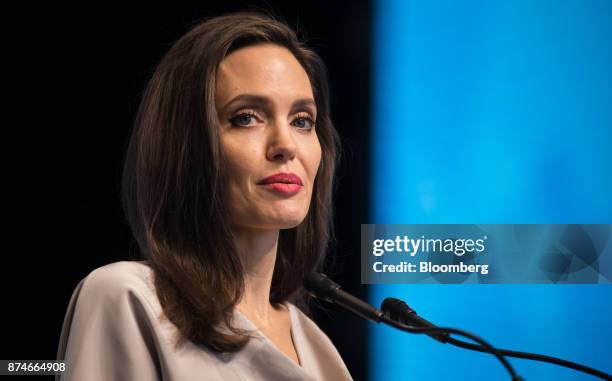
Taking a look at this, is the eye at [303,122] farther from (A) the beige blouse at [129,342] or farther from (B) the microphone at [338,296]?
(A) the beige blouse at [129,342]

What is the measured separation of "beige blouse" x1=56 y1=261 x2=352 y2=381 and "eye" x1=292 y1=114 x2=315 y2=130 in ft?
1.42

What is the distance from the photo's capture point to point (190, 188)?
4.88ft

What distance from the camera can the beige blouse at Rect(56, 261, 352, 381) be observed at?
1293mm

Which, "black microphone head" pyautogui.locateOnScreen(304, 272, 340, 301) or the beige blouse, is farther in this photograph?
"black microphone head" pyautogui.locateOnScreen(304, 272, 340, 301)

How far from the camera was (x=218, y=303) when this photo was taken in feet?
4.62

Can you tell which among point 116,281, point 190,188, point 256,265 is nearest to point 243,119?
point 190,188

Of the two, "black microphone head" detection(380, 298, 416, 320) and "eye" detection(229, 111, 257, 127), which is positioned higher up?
"eye" detection(229, 111, 257, 127)

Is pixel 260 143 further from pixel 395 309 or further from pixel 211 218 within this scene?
pixel 395 309

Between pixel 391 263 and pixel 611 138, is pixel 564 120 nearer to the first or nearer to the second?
pixel 611 138

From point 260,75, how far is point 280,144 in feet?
0.49

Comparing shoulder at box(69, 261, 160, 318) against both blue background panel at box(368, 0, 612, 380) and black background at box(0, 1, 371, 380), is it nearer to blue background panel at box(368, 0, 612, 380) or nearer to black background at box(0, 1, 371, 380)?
black background at box(0, 1, 371, 380)

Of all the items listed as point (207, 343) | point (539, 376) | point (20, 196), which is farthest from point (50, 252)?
point (539, 376)

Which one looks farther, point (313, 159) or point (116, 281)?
point (313, 159)

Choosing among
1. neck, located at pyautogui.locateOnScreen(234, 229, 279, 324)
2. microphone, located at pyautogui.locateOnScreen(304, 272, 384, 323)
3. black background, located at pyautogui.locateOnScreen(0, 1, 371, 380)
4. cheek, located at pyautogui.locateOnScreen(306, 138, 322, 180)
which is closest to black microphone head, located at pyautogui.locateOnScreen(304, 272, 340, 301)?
microphone, located at pyautogui.locateOnScreen(304, 272, 384, 323)
